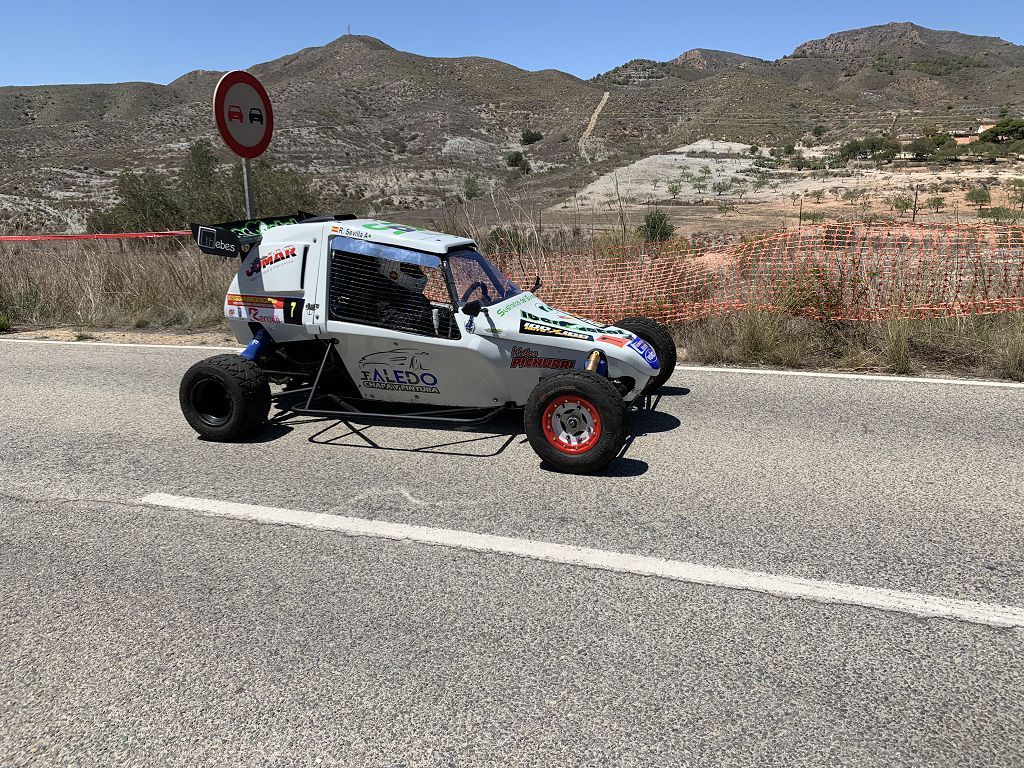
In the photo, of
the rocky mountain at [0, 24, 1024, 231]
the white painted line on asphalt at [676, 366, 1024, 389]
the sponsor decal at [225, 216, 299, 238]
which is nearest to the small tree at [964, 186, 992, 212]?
the rocky mountain at [0, 24, 1024, 231]

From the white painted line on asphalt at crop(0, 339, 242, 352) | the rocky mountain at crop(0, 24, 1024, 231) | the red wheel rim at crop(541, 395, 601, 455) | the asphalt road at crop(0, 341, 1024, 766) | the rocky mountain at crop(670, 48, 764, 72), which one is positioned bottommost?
the asphalt road at crop(0, 341, 1024, 766)

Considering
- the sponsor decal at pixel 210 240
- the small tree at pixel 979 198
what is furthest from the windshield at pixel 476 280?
the small tree at pixel 979 198

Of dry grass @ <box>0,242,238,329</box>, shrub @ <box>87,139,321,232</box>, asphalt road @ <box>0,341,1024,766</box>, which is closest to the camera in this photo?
asphalt road @ <box>0,341,1024,766</box>

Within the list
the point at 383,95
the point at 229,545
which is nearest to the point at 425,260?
the point at 229,545

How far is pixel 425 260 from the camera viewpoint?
574 centimetres

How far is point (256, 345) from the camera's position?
249 inches

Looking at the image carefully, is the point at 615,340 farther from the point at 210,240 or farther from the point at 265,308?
the point at 210,240

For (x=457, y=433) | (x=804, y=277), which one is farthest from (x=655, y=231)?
(x=457, y=433)

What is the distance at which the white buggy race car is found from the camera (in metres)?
5.60

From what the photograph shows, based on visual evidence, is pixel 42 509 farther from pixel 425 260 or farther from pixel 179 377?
pixel 179 377

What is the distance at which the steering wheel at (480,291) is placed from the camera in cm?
582

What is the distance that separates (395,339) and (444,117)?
246 ft

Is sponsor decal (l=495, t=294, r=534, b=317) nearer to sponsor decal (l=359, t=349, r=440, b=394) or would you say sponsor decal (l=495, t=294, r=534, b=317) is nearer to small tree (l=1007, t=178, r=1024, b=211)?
sponsor decal (l=359, t=349, r=440, b=394)

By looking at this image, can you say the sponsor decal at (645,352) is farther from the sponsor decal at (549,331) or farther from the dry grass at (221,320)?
the dry grass at (221,320)
